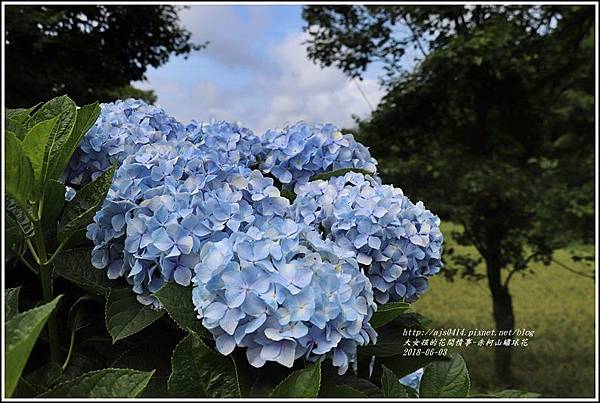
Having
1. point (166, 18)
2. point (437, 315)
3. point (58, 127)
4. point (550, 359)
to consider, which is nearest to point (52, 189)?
point (58, 127)

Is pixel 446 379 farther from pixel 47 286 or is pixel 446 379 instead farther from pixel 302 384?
pixel 47 286

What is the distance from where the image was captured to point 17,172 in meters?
0.65

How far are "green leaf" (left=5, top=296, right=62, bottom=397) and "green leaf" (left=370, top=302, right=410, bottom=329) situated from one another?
0.35 metres

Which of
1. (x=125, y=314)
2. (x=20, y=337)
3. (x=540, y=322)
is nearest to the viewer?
(x=20, y=337)

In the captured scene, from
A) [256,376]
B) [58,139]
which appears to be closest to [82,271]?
[58,139]

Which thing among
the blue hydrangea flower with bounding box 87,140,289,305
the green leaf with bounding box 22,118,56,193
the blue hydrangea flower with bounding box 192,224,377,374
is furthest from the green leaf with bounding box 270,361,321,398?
the green leaf with bounding box 22,118,56,193

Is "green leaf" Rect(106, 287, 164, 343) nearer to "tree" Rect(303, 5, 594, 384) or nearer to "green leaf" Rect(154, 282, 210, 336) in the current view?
"green leaf" Rect(154, 282, 210, 336)

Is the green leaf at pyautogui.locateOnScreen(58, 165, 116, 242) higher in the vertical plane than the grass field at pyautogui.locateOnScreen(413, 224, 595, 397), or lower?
lower

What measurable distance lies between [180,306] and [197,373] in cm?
8

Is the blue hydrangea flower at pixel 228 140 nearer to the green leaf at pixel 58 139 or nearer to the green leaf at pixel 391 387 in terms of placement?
the green leaf at pixel 58 139

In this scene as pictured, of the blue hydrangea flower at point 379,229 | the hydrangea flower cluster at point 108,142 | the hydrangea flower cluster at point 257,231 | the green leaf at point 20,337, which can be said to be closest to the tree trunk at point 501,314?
the hydrangea flower cluster at point 257,231

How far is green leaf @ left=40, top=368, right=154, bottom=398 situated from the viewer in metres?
0.56

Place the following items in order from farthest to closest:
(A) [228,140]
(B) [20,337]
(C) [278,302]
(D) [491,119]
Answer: (D) [491,119] → (A) [228,140] → (C) [278,302] → (B) [20,337]

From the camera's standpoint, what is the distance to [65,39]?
539 centimetres
